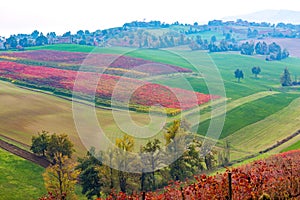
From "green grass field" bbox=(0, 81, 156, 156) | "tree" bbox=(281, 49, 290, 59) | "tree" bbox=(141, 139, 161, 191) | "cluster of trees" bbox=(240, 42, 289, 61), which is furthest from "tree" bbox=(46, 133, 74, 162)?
"tree" bbox=(281, 49, 290, 59)

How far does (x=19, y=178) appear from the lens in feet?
133

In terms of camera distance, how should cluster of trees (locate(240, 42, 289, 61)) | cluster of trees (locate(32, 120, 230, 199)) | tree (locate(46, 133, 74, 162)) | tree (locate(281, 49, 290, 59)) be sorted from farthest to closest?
tree (locate(281, 49, 290, 59)) < cluster of trees (locate(240, 42, 289, 61)) < tree (locate(46, 133, 74, 162)) < cluster of trees (locate(32, 120, 230, 199))

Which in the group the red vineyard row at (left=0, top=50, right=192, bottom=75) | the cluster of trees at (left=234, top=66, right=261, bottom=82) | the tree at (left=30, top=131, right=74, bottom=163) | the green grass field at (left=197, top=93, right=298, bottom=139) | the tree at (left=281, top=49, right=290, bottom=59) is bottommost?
the green grass field at (left=197, top=93, right=298, bottom=139)

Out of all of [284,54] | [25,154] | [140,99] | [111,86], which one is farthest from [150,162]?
[284,54]

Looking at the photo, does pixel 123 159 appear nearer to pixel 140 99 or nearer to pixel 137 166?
pixel 137 166

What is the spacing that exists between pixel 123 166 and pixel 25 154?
15.6 m

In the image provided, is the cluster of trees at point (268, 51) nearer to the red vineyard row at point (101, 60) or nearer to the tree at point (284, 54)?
the tree at point (284, 54)

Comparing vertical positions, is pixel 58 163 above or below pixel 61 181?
below

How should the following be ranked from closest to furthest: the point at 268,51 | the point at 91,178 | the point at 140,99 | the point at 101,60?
the point at 91,178 < the point at 140,99 < the point at 101,60 < the point at 268,51

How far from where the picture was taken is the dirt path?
44875 mm

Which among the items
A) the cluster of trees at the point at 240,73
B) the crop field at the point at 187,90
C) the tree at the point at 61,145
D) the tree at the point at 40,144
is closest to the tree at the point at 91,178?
the tree at the point at 61,145

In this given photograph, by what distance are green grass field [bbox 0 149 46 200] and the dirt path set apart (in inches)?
28.9

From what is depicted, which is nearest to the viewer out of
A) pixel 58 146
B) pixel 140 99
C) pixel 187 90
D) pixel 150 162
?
pixel 150 162

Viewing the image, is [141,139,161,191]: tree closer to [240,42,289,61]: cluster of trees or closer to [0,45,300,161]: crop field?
[0,45,300,161]: crop field
